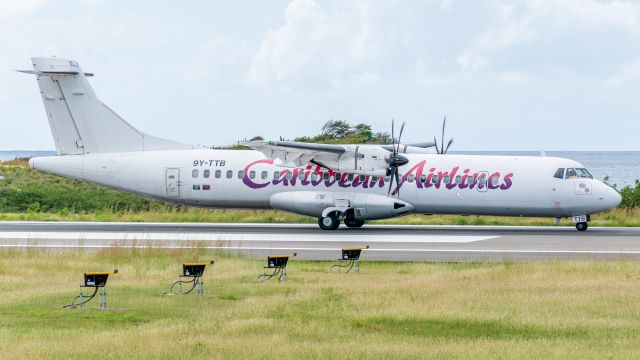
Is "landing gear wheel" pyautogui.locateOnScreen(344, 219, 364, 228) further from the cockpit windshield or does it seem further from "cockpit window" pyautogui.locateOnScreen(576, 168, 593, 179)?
"cockpit window" pyautogui.locateOnScreen(576, 168, 593, 179)

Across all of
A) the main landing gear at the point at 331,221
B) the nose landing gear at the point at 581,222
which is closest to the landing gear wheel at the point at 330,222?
the main landing gear at the point at 331,221

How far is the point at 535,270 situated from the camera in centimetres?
2044

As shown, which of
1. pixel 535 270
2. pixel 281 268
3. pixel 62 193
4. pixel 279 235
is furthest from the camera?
pixel 62 193

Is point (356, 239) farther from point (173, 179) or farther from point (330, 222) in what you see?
point (173, 179)

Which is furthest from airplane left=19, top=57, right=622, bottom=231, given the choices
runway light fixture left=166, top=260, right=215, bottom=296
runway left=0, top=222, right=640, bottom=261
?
runway light fixture left=166, top=260, right=215, bottom=296

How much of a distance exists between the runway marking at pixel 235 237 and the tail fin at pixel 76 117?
442cm

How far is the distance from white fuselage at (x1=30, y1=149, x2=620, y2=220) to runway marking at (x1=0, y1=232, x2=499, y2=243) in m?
1.84

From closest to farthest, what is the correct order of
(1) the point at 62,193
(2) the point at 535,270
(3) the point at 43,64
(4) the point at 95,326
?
(4) the point at 95,326 → (2) the point at 535,270 → (3) the point at 43,64 → (1) the point at 62,193

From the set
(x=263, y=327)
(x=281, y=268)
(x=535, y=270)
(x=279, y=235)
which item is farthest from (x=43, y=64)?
(x=263, y=327)

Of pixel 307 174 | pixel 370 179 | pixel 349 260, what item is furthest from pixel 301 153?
pixel 349 260

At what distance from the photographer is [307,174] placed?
32.8 metres

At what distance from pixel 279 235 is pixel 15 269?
11304 mm

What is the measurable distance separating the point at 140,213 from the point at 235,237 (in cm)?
1259

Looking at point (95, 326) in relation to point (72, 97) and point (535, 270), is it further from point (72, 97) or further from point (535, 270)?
point (72, 97)
